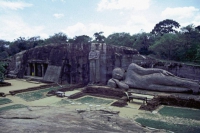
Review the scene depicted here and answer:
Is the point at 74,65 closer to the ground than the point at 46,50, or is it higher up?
closer to the ground

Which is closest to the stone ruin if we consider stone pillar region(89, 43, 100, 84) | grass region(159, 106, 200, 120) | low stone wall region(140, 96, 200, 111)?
stone pillar region(89, 43, 100, 84)

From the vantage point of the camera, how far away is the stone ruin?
16291 mm

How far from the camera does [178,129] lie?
276 inches

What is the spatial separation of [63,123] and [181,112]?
7.87 metres

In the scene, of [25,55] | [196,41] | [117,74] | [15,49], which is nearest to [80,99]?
[117,74]

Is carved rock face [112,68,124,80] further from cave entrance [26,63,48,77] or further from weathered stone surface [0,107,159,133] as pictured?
cave entrance [26,63,48,77]

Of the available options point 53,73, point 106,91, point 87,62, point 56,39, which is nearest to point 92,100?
point 106,91

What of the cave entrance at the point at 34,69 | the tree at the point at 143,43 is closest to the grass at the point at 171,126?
the cave entrance at the point at 34,69

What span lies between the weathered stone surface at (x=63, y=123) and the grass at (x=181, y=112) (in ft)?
19.5

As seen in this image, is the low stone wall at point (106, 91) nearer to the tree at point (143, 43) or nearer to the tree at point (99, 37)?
the tree at point (143, 43)

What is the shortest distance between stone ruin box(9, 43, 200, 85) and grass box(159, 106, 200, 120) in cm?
488

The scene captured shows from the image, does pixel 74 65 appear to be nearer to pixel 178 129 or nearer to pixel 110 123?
pixel 178 129

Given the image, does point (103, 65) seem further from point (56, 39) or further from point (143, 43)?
point (56, 39)

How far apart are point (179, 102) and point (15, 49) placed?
143ft
